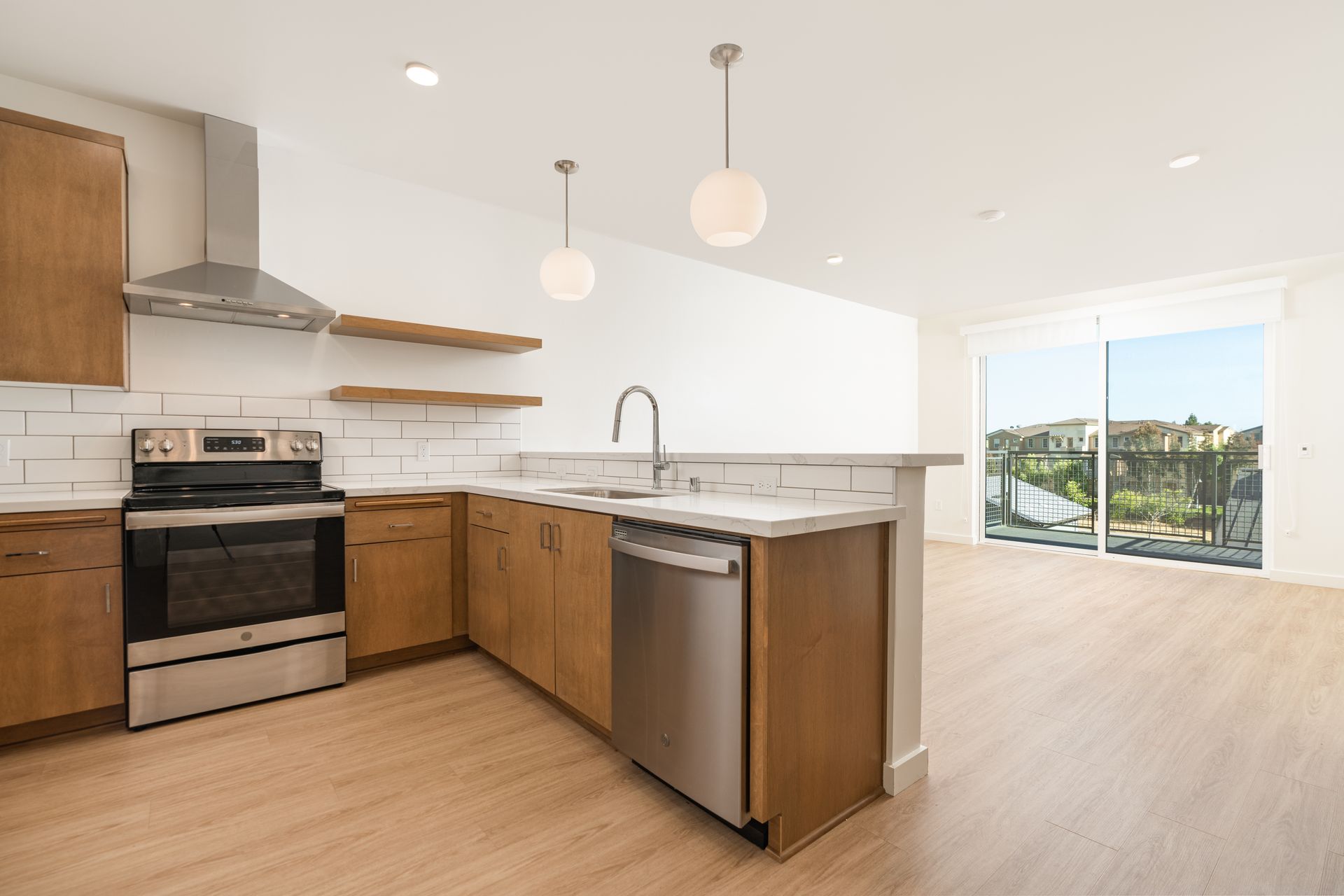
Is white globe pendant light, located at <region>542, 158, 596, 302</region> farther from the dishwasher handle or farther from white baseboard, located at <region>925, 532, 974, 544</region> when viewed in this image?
white baseboard, located at <region>925, 532, 974, 544</region>

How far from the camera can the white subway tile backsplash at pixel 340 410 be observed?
3.18 m

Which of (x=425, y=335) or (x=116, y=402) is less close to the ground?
(x=425, y=335)

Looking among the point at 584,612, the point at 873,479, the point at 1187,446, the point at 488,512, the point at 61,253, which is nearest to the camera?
the point at 873,479

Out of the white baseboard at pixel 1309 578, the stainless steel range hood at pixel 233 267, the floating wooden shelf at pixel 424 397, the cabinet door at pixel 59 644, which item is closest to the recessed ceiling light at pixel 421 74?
the stainless steel range hood at pixel 233 267

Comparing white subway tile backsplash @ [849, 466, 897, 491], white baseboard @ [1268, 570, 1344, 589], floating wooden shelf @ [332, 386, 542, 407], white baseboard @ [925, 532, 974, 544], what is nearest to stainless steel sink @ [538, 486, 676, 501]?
white subway tile backsplash @ [849, 466, 897, 491]

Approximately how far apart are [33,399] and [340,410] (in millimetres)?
1137

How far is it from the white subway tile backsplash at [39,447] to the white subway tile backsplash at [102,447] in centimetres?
3

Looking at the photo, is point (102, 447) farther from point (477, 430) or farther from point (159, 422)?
point (477, 430)

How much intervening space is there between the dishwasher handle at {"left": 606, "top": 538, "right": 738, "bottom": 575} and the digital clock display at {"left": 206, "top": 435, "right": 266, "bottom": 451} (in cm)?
194

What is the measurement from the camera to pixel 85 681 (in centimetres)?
224

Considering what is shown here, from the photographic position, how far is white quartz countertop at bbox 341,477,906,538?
1.54m

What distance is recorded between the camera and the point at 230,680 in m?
2.46

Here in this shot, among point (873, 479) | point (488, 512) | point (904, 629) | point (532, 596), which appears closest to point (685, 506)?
point (873, 479)

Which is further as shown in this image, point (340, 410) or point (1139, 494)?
point (1139, 494)
